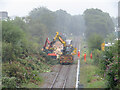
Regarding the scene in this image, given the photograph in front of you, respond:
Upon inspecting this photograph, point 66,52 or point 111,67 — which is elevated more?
point 66,52

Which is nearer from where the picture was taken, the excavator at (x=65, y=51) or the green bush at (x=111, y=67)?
the green bush at (x=111, y=67)

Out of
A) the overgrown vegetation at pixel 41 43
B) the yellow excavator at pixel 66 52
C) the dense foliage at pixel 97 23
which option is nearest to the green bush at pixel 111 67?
the overgrown vegetation at pixel 41 43

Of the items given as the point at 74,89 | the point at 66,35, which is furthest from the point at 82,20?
the point at 74,89

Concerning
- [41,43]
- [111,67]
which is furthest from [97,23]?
[41,43]

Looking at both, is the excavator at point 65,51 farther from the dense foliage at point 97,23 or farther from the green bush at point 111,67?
the green bush at point 111,67

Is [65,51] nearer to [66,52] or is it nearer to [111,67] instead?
[66,52]

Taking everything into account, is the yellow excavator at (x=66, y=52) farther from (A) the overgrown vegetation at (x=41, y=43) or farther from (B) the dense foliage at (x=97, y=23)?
(B) the dense foliage at (x=97, y=23)

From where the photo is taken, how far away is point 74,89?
9.22 metres

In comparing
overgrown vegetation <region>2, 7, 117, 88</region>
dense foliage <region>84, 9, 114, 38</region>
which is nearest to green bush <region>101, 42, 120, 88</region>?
overgrown vegetation <region>2, 7, 117, 88</region>

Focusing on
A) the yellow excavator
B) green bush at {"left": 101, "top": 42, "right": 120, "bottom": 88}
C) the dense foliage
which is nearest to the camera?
green bush at {"left": 101, "top": 42, "right": 120, "bottom": 88}

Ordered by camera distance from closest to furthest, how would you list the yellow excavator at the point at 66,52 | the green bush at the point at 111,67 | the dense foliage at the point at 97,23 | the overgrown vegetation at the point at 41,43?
1. the green bush at the point at 111,67
2. the overgrown vegetation at the point at 41,43
3. the dense foliage at the point at 97,23
4. the yellow excavator at the point at 66,52

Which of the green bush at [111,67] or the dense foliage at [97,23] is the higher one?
the dense foliage at [97,23]

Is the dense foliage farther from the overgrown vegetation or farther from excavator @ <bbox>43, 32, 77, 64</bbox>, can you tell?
excavator @ <bbox>43, 32, 77, 64</bbox>

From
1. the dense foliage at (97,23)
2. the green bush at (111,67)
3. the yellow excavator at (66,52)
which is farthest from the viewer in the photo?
the yellow excavator at (66,52)
